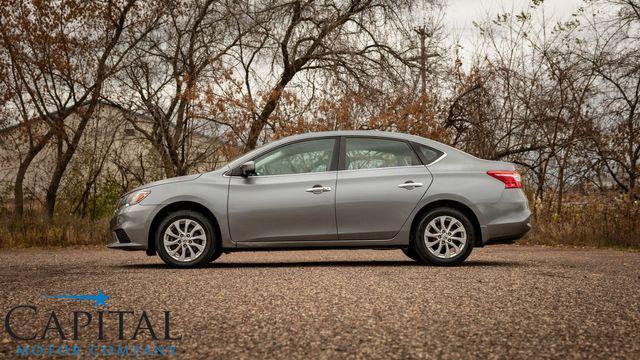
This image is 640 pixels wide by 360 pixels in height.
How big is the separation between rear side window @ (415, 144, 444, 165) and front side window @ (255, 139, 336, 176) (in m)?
1.06

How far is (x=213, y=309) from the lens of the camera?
5898 mm

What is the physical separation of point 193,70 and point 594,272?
12.8 meters

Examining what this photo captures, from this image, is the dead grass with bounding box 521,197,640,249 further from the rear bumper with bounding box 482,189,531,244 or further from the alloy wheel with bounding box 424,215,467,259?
the alloy wheel with bounding box 424,215,467,259

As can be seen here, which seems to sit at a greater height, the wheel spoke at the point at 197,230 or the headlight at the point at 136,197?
the headlight at the point at 136,197

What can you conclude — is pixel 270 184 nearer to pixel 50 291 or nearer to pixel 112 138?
pixel 50 291

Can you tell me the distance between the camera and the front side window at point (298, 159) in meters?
8.98

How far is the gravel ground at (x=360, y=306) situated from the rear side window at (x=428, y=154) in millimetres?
1266

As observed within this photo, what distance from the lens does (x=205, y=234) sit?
8.86 m

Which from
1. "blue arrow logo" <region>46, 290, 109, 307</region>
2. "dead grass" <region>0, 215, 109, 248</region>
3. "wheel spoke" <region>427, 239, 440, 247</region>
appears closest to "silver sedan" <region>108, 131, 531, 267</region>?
"wheel spoke" <region>427, 239, 440, 247</region>

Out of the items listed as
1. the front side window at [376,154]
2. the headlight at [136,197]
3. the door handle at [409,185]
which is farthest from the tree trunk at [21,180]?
the door handle at [409,185]

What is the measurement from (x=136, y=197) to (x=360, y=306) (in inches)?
160

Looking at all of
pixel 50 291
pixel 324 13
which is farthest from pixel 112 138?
pixel 50 291

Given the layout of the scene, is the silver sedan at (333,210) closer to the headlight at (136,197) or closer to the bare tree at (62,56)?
the headlight at (136,197)

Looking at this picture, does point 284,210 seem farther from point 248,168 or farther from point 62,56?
point 62,56
